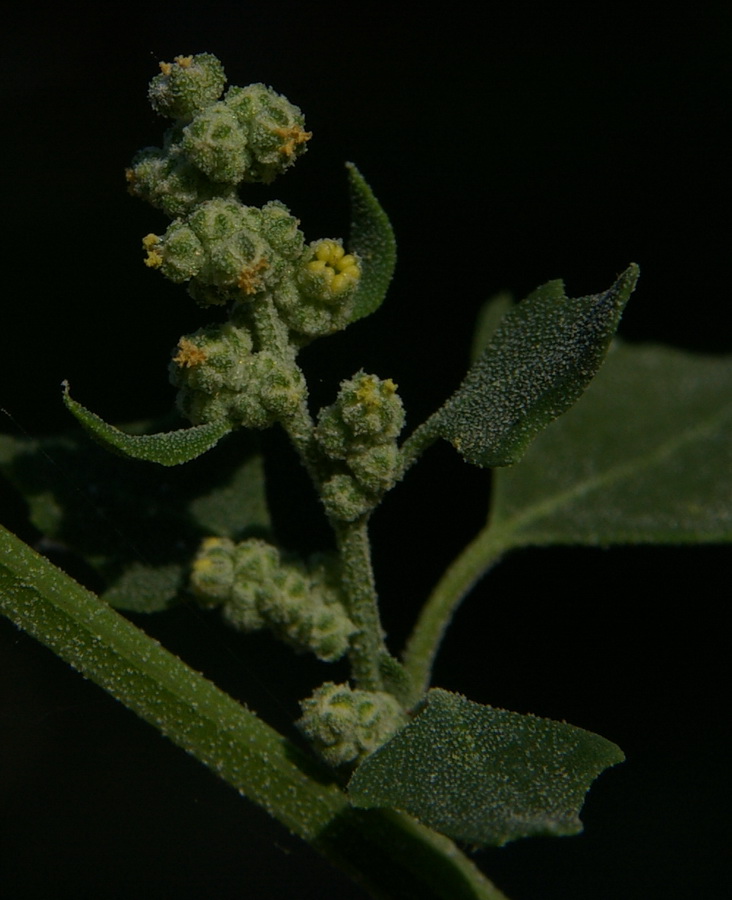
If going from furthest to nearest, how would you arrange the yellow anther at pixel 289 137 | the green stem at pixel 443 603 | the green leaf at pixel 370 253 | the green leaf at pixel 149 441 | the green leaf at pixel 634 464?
1. the green leaf at pixel 634 464
2. the green stem at pixel 443 603
3. the green leaf at pixel 370 253
4. the yellow anther at pixel 289 137
5. the green leaf at pixel 149 441

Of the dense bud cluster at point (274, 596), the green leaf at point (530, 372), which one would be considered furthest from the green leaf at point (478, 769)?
the green leaf at point (530, 372)

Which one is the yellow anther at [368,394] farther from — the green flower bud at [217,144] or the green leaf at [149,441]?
the green flower bud at [217,144]

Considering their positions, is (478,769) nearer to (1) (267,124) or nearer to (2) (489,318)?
(1) (267,124)

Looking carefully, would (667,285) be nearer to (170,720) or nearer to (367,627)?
(367,627)

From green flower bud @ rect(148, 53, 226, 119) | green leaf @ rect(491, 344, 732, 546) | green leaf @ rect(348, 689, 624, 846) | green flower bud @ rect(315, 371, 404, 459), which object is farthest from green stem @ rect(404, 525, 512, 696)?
green flower bud @ rect(148, 53, 226, 119)

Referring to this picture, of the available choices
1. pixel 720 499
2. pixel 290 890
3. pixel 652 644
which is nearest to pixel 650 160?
pixel 720 499

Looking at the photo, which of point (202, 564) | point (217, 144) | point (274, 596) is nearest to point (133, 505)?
point (202, 564)
